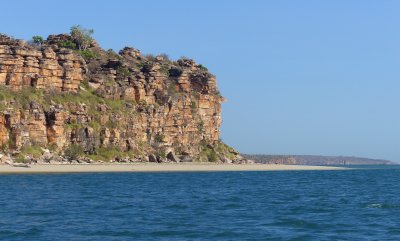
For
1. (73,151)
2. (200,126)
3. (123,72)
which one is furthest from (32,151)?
(200,126)

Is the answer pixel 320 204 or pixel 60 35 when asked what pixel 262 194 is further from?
pixel 60 35

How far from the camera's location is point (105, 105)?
127000 mm

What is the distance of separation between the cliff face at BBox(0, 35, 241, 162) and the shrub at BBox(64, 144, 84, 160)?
6.7 inches

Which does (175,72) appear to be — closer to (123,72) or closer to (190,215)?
(123,72)

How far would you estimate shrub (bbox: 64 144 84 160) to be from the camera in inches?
4422

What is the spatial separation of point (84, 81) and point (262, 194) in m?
80.7

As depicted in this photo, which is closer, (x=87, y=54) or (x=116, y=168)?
(x=116, y=168)

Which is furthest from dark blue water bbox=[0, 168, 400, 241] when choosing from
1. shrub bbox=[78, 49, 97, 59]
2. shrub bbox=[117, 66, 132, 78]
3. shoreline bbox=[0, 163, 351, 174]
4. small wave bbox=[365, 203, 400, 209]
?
shrub bbox=[78, 49, 97, 59]

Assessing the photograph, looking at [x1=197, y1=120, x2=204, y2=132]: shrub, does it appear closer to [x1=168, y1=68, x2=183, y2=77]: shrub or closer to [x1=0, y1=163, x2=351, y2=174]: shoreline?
[x1=168, y1=68, x2=183, y2=77]: shrub

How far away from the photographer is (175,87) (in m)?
146

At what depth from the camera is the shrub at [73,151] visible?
112312mm

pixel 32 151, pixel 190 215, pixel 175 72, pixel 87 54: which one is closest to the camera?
pixel 190 215

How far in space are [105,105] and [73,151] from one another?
→ 651 inches

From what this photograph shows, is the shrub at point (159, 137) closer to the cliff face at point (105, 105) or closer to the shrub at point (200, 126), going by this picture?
the cliff face at point (105, 105)
